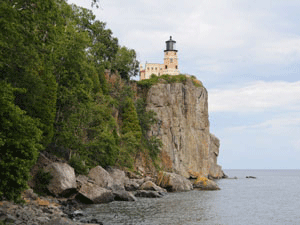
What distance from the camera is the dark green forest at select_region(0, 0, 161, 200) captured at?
18.8 meters

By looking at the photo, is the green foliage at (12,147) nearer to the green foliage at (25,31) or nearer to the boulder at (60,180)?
the green foliage at (25,31)

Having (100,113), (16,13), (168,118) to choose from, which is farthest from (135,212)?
(168,118)

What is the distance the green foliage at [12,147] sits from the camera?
1939 cm

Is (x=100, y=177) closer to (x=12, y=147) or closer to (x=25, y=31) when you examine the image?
(x=12, y=147)

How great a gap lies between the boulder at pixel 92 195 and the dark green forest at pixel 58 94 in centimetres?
599

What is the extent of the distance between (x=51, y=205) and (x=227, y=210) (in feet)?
68.7

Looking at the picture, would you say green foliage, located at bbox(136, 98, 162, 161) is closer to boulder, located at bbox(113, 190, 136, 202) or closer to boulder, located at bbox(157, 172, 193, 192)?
boulder, located at bbox(157, 172, 193, 192)

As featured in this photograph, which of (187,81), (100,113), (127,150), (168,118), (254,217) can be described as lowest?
(254,217)

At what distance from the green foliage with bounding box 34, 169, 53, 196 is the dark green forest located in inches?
129

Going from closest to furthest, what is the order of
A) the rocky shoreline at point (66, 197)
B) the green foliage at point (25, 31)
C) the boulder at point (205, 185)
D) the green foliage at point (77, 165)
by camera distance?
1. the green foliage at point (25, 31)
2. the rocky shoreline at point (66, 197)
3. the green foliage at point (77, 165)
4. the boulder at point (205, 185)

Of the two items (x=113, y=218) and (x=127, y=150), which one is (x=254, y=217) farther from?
(x=127, y=150)

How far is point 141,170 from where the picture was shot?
77.2 meters

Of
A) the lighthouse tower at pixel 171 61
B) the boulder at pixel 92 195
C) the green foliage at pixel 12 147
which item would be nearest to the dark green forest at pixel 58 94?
the green foliage at pixel 12 147

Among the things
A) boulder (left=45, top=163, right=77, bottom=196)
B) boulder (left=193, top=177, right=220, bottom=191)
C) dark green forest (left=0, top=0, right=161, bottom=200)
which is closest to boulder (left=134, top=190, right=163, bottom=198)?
dark green forest (left=0, top=0, right=161, bottom=200)
